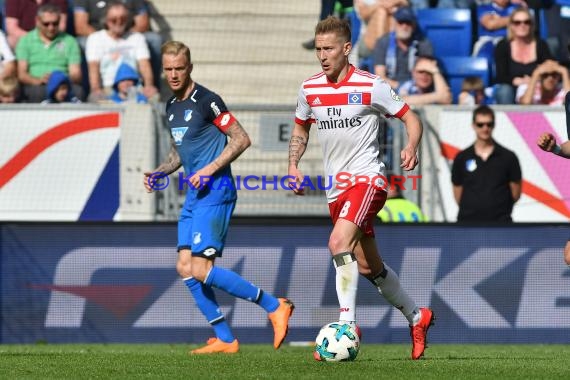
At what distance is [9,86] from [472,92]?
18.3 ft

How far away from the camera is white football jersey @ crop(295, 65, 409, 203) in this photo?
855 cm

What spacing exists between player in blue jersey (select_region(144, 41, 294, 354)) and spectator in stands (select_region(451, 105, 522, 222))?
392 centimetres

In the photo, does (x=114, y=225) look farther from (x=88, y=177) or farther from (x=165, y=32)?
(x=165, y=32)

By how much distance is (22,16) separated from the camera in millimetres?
16203

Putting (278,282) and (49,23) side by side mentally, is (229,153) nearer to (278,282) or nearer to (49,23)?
(278,282)

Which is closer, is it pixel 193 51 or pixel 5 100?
pixel 5 100

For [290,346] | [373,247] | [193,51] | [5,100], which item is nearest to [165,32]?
[193,51]

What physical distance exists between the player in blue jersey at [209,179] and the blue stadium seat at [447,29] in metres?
6.69

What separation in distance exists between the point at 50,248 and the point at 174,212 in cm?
155

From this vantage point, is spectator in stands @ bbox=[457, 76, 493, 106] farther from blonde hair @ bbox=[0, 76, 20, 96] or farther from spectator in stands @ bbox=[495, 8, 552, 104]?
blonde hair @ bbox=[0, 76, 20, 96]

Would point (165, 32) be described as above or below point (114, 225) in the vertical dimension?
above

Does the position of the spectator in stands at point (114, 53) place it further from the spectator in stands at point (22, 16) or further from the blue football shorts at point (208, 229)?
the blue football shorts at point (208, 229)

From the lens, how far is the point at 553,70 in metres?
15.4

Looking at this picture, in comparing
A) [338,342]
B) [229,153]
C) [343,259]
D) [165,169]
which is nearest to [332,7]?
[165,169]
